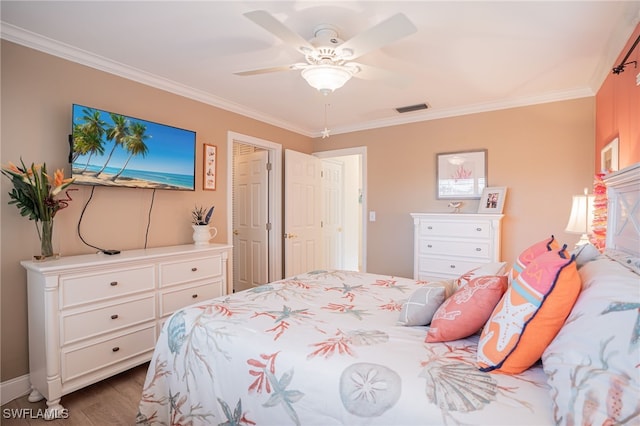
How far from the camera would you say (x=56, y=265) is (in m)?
1.95

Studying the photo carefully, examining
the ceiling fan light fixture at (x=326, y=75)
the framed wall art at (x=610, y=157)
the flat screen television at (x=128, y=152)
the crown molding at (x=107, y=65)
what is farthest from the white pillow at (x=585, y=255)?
the crown molding at (x=107, y=65)

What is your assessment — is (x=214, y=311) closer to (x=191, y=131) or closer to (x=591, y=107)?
(x=191, y=131)

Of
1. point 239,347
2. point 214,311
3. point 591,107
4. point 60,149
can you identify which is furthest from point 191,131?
point 591,107

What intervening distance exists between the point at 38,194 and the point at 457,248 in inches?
143

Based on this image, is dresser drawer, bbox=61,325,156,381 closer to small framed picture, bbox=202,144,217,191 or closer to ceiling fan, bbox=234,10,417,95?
small framed picture, bbox=202,144,217,191

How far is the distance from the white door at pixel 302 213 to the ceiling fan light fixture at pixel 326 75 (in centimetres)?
208

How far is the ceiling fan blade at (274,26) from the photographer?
4.78ft

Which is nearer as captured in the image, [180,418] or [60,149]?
[180,418]

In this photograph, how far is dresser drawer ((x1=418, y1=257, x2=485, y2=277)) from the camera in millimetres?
3352

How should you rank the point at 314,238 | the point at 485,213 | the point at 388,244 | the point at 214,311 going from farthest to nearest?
the point at 314,238 → the point at 388,244 → the point at 485,213 → the point at 214,311

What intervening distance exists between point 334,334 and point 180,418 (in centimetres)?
87

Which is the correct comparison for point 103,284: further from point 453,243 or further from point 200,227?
point 453,243

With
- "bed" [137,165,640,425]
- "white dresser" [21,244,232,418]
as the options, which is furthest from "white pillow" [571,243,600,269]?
"white dresser" [21,244,232,418]

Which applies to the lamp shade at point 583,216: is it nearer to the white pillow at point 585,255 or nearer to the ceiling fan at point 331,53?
the white pillow at point 585,255
